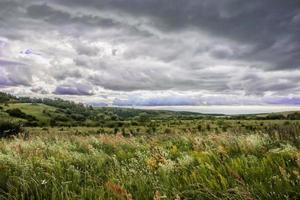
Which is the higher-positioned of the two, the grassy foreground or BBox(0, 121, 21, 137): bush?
the grassy foreground

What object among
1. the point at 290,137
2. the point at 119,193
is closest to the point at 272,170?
the point at 119,193

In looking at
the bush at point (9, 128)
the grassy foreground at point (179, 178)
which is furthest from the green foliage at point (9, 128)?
the grassy foreground at point (179, 178)

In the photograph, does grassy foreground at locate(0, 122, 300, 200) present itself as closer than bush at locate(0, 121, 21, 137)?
Yes

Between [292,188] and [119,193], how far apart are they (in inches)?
77.7

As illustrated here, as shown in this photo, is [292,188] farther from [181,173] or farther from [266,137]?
[266,137]

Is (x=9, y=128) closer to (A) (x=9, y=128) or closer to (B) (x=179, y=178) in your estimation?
(A) (x=9, y=128)

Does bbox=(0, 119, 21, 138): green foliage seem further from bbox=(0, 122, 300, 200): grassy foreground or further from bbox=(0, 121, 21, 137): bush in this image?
bbox=(0, 122, 300, 200): grassy foreground

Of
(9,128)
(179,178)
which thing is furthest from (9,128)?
(179,178)

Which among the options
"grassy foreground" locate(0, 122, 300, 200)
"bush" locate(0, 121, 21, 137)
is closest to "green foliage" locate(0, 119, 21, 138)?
"bush" locate(0, 121, 21, 137)

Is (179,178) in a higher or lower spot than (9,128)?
higher

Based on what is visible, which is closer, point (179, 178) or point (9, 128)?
point (179, 178)

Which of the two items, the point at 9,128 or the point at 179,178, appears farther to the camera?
the point at 9,128

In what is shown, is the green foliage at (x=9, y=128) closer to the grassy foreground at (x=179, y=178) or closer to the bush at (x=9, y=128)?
the bush at (x=9, y=128)

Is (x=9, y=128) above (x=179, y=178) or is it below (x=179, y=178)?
below
